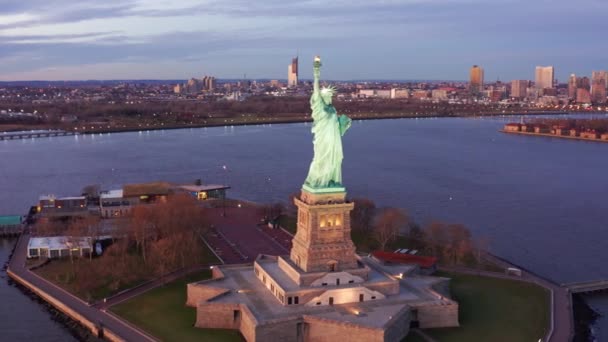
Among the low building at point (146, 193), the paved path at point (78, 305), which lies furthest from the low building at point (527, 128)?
the paved path at point (78, 305)

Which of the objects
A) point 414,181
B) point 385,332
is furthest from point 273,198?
point 385,332

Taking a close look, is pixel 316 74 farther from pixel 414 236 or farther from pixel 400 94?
pixel 400 94

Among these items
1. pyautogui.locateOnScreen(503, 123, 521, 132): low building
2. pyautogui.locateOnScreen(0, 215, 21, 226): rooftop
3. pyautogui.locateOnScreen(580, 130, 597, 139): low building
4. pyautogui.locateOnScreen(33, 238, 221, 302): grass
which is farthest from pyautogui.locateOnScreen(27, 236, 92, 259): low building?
pyautogui.locateOnScreen(503, 123, 521, 132): low building

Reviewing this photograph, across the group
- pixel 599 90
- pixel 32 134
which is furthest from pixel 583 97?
pixel 32 134

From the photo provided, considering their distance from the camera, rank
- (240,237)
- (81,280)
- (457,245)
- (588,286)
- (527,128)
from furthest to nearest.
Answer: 1. (527,128)
2. (240,237)
3. (457,245)
4. (588,286)
5. (81,280)

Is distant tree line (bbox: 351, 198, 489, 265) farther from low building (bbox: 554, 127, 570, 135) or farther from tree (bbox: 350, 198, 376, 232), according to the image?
low building (bbox: 554, 127, 570, 135)

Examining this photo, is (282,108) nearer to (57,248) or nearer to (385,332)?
(57,248)

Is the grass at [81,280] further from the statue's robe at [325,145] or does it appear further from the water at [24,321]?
the statue's robe at [325,145]
